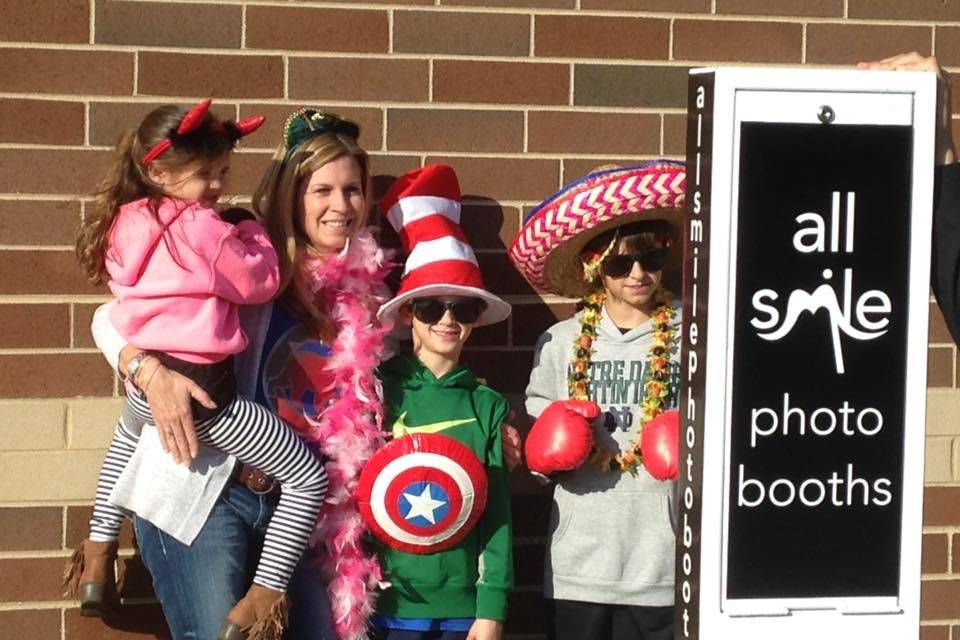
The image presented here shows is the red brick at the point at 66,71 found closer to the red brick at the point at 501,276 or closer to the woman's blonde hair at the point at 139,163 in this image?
the woman's blonde hair at the point at 139,163

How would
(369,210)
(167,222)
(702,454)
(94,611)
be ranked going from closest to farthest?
(702,454) < (167,222) < (94,611) < (369,210)

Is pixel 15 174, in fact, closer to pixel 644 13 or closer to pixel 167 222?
pixel 167 222

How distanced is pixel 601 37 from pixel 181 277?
70.3 inches

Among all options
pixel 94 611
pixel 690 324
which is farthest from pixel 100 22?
pixel 690 324

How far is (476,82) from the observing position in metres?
4.70

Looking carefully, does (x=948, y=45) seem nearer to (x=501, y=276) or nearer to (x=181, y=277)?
(x=501, y=276)

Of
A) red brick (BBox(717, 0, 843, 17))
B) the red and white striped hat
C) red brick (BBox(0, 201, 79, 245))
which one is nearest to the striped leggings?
the red and white striped hat

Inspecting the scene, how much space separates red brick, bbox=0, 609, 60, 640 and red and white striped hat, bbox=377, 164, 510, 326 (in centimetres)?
149

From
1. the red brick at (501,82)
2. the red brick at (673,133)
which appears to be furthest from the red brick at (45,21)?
the red brick at (673,133)

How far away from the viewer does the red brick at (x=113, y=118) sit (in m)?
4.50

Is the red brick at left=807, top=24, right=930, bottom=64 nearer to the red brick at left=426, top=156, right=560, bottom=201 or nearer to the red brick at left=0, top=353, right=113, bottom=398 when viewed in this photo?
the red brick at left=426, top=156, right=560, bottom=201

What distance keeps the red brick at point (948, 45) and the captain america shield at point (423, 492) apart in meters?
2.25

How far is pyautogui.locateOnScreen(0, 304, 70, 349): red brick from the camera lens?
4.48m

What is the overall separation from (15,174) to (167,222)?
0.94 metres
